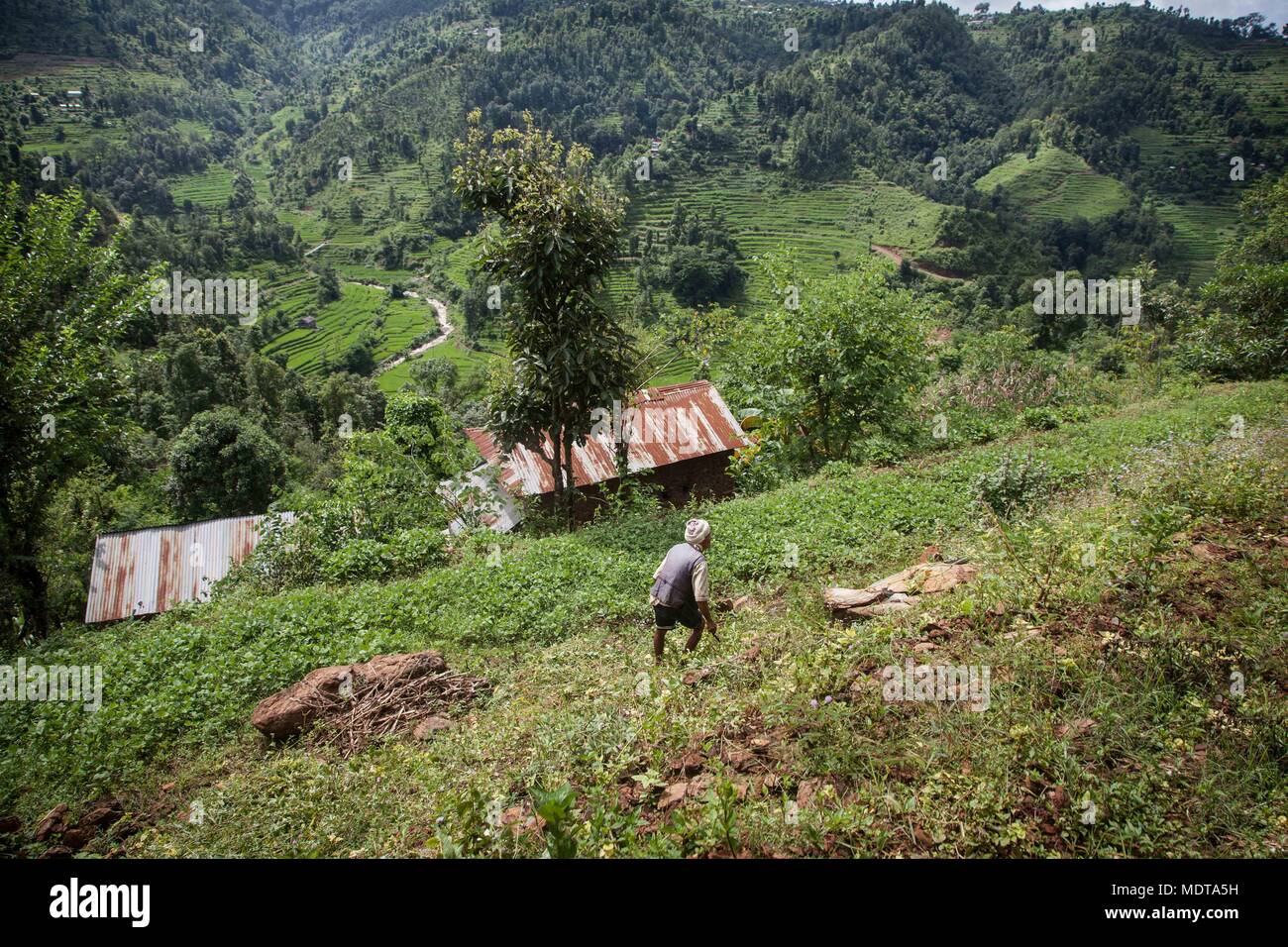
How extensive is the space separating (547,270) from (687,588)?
25.0ft

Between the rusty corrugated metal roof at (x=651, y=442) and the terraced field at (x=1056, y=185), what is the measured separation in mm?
94025

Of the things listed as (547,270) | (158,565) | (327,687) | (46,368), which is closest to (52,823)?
(327,687)

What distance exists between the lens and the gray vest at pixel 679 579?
616 centimetres

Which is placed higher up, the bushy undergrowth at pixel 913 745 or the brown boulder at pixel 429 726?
the bushy undergrowth at pixel 913 745

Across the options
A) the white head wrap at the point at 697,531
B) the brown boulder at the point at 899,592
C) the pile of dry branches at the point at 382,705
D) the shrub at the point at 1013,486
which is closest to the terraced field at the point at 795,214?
the shrub at the point at 1013,486

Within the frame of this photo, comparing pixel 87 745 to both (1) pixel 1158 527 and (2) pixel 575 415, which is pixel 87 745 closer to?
(2) pixel 575 415

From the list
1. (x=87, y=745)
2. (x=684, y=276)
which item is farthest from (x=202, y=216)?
(x=87, y=745)

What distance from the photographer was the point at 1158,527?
205 inches

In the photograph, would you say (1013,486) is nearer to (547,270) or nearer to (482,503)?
(547,270)

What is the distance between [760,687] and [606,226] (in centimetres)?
937

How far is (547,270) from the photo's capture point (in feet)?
38.4

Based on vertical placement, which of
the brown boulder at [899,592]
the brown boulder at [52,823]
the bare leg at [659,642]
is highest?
the brown boulder at [899,592]

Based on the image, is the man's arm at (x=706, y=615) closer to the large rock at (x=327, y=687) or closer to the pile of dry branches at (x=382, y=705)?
the pile of dry branches at (x=382, y=705)
